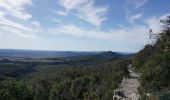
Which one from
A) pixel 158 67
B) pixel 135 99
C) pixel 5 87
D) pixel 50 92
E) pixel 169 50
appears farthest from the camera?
pixel 50 92

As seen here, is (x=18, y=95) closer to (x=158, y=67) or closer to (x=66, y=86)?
(x=158, y=67)

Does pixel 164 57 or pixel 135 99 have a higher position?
pixel 164 57

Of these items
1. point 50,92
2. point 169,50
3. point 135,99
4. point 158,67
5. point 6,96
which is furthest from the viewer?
point 50,92

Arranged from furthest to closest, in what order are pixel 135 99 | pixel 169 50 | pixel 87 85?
pixel 87 85
pixel 169 50
pixel 135 99

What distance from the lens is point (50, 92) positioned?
58.8m

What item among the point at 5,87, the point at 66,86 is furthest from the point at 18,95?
the point at 66,86

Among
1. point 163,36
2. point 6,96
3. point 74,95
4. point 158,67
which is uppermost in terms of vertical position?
point 163,36

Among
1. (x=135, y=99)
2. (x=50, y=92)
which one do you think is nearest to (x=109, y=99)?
(x=135, y=99)

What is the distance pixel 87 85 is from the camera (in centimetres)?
6656

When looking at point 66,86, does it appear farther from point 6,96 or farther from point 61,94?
point 6,96

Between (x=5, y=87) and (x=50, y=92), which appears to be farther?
(x=50, y=92)

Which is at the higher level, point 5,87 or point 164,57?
point 164,57

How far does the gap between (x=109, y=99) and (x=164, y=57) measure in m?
11.7

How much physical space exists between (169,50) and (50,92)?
1324 inches
